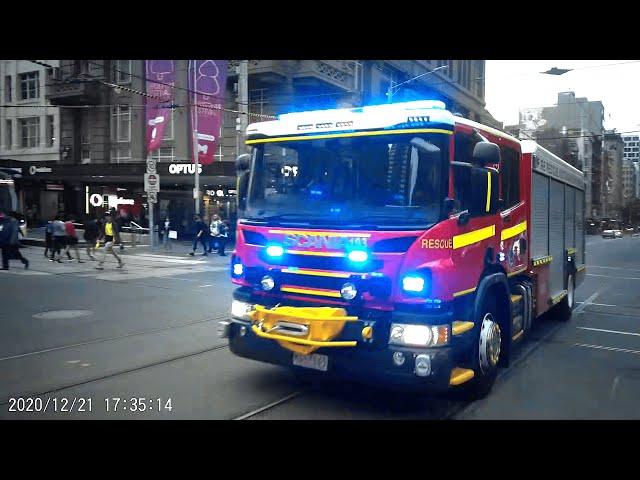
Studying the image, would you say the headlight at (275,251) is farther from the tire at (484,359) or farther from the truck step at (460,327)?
the tire at (484,359)

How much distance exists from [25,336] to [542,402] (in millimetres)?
7383

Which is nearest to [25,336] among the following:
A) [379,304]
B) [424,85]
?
[379,304]

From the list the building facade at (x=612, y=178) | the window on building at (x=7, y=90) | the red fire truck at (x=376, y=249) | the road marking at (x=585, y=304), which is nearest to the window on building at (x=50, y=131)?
the window on building at (x=7, y=90)

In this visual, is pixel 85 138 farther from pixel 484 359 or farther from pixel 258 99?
pixel 484 359

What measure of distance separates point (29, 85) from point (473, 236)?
147 ft

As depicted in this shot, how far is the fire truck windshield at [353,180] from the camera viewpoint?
5.20 m

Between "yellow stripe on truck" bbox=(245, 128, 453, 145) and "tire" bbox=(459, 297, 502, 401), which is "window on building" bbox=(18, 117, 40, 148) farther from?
"tire" bbox=(459, 297, 502, 401)

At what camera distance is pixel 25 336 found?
28.9ft

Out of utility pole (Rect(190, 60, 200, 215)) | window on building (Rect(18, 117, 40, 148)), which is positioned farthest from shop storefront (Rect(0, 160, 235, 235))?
window on building (Rect(18, 117, 40, 148))

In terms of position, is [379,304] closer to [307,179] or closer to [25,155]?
[307,179]

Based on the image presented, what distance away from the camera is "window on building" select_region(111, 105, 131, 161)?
3834 centimetres

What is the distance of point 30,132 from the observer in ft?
147

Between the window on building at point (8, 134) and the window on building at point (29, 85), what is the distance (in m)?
3.35
